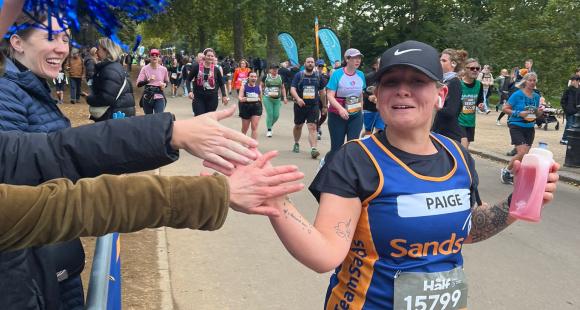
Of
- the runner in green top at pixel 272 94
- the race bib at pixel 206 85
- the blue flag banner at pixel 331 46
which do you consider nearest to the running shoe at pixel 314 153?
the race bib at pixel 206 85

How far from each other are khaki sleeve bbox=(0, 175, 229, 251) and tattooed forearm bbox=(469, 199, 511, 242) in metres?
1.39

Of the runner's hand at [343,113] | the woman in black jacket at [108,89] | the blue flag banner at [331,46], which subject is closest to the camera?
the woman in black jacket at [108,89]

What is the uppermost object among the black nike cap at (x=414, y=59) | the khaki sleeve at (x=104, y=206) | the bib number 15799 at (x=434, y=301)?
the black nike cap at (x=414, y=59)

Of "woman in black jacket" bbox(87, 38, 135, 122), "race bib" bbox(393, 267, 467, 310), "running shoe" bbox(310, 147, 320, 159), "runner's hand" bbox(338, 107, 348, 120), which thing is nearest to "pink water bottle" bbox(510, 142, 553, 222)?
"race bib" bbox(393, 267, 467, 310)

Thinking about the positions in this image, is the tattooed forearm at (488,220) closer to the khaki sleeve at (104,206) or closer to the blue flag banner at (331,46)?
the khaki sleeve at (104,206)

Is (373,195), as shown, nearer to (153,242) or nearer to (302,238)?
(302,238)

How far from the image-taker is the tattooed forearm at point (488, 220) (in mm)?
2328

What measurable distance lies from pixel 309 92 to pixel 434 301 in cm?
900

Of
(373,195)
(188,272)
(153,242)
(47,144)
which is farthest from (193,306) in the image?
(47,144)

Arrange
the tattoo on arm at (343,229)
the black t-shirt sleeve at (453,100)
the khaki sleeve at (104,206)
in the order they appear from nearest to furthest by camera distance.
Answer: the khaki sleeve at (104,206), the tattoo on arm at (343,229), the black t-shirt sleeve at (453,100)

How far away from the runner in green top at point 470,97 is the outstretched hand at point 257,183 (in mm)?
7391

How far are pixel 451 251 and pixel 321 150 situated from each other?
362 inches

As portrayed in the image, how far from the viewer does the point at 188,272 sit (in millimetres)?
4535

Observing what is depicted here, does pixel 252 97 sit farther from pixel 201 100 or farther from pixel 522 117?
pixel 522 117
